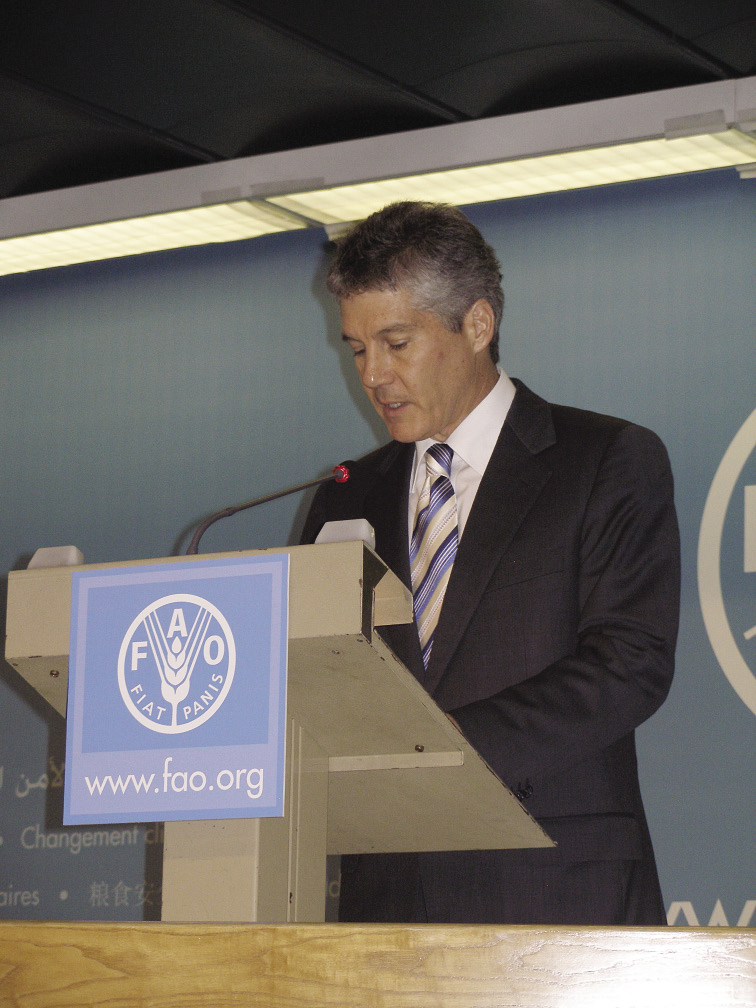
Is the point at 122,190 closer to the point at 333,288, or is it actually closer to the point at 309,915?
the point at 333,288

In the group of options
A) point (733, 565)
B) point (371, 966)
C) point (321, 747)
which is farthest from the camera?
point (733, 565)

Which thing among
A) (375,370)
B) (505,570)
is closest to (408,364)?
(375,370)

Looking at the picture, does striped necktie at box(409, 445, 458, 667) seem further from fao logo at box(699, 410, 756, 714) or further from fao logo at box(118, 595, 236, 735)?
fao logo at box(699, 410, 756, 714)

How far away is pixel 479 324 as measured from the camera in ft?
7.30

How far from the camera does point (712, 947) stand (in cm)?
90

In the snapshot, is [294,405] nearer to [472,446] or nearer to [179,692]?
[472,446]

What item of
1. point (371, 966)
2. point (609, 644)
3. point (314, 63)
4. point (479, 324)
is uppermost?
point (314, 63)

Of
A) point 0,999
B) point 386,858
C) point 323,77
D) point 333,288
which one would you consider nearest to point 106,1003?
point 0,999

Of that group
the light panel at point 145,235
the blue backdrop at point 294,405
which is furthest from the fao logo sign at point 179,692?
the light panel at point 145,235

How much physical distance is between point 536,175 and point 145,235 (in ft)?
4.20

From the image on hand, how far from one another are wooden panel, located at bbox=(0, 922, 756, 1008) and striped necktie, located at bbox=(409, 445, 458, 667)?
86 cm

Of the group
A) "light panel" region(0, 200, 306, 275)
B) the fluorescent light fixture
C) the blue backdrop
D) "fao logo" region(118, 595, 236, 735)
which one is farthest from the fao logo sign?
"light panel" region(0, 200, 306, 275)

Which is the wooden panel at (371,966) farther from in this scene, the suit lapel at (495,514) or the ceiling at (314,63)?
the ceiling at (314,63)

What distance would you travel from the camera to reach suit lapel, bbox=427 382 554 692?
1.83 meters
